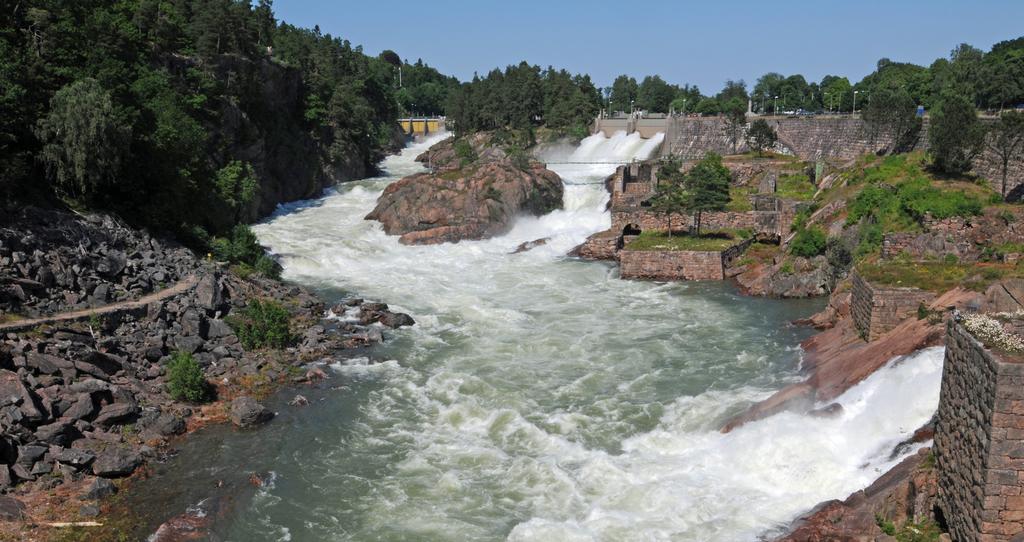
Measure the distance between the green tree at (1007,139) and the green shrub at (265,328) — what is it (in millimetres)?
33496

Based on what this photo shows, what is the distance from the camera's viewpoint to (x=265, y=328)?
30375 millimetres

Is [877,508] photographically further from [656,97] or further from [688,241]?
[656,97]

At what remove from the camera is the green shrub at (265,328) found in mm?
29898

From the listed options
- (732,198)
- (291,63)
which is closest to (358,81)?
(291,63)

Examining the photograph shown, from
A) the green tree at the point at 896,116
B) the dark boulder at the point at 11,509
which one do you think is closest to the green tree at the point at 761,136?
the green tree at the point at 896,116

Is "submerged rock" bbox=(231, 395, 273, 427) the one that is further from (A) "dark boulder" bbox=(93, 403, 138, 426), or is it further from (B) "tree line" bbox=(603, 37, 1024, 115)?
(B) "tree line" bbox=(603, 37, 1024, 115)

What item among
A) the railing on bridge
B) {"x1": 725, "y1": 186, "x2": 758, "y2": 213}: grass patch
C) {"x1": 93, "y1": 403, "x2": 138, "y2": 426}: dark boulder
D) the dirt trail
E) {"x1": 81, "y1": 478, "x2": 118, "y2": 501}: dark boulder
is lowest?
{"x1": 81, "y1": 478, "x2": 118, "y2": 501}: dark boulder

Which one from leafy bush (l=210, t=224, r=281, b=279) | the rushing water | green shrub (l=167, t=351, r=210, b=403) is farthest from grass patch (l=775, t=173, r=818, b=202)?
green shrub (l=167, t=351, r=210, b=403)

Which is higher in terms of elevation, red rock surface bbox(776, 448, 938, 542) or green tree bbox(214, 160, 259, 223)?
green tree bbox(214, 160, 259, 223)

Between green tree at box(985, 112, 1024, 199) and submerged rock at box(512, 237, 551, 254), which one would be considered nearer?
green tree at box(985, 112, 1024, 199)

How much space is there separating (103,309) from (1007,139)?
4008cm

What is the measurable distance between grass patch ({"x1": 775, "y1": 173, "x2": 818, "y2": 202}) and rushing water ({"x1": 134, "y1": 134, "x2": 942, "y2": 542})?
1374 centimetres

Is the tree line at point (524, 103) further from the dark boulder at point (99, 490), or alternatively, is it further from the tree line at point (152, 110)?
the dark boulder at point (99, 490)

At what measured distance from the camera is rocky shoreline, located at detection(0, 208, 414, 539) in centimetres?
2023
